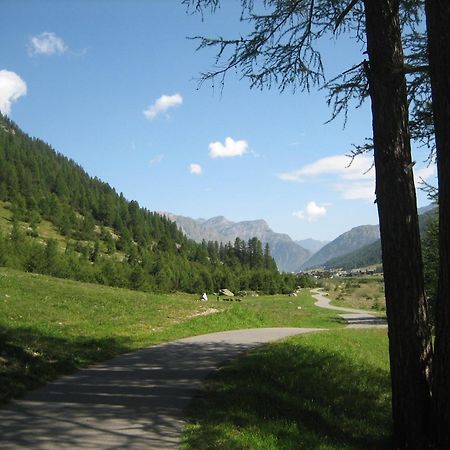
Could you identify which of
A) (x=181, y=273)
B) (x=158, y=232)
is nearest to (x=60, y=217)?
(x=158, y=232)

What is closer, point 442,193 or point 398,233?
point 442,193

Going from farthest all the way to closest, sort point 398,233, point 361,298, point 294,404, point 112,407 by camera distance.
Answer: point 361,298
point 294,404
point 112,407
point 398,233

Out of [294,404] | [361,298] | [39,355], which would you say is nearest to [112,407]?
[294,404]

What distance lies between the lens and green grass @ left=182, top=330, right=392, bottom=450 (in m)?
6.07

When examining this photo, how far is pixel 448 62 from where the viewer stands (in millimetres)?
5160

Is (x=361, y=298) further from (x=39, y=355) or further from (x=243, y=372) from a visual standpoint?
(x=39, y=355)

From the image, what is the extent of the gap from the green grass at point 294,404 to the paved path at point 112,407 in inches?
18.4

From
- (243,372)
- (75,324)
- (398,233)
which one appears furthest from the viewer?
(75,324)

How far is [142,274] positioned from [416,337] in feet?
234

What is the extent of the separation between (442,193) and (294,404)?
4.59 m

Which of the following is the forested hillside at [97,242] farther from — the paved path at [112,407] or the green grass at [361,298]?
the paved path at [112,407]

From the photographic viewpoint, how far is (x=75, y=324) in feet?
53.5

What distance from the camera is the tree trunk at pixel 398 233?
18.9ft

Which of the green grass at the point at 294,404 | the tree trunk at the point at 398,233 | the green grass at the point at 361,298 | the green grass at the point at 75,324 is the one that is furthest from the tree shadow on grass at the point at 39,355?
the green grass at the point at 361,298
